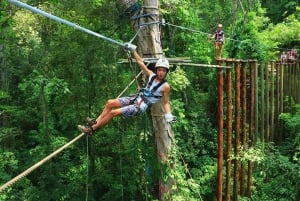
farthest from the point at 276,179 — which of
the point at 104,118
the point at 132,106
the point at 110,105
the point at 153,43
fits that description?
the point at 104,118

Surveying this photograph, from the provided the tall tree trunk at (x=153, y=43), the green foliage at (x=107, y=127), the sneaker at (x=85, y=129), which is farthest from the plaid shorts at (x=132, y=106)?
the green foliage at (x=107, y=127)

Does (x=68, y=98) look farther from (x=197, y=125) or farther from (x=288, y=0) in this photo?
(x=288, y=0)

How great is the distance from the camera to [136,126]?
352 inches

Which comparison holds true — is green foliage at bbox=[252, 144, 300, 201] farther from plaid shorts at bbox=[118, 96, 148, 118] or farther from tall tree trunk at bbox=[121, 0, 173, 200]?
plaid shorts at bbox=[118, 96, 148, 118]

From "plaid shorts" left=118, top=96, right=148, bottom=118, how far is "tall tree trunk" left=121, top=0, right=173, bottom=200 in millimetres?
1408

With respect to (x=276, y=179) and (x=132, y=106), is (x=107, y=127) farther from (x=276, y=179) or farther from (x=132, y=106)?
(x=132, y=106)

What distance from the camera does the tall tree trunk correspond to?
655 cm

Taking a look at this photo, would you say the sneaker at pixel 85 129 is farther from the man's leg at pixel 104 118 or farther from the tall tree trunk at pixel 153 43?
the tall tree trunk at pixel 153 43

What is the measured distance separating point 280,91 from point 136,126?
17.3 feet

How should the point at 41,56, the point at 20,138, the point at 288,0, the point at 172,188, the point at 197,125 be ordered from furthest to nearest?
the point at 288,0
the point at 20,138
the point at 197,125
the point at 41,56
the point at 172,188

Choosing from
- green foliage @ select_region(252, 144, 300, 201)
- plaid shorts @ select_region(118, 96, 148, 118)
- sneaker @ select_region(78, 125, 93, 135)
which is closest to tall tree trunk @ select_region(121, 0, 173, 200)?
plaid shorts @ select_region(118, 96, 148, 118)

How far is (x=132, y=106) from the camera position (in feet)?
17.2

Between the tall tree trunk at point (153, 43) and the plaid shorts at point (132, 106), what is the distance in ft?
4.62

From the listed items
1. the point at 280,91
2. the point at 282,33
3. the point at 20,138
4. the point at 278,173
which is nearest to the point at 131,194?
the point at 278,173
